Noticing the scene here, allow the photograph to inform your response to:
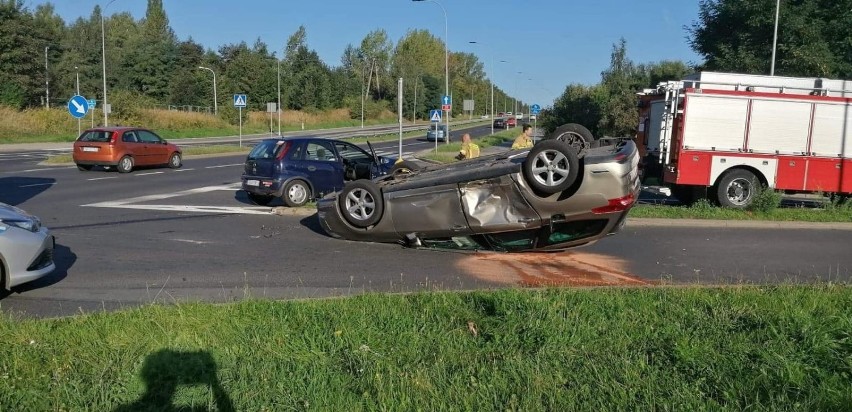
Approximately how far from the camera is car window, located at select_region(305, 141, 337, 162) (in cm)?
1534

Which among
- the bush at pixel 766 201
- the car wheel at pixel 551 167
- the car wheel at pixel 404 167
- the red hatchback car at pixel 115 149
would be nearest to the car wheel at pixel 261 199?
the car wheel at pixel 404 167

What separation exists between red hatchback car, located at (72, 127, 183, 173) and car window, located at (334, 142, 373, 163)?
12.3 meters

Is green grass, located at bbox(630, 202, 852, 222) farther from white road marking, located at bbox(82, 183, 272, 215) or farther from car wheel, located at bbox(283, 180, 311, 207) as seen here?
white road marking, located at bbox(82, 183, 272, 215)

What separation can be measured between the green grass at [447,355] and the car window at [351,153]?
9.57 metres

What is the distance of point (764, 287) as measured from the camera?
7105mm

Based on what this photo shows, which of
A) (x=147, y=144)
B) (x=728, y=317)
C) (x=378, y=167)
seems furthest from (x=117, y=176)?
(x=728, y=317)

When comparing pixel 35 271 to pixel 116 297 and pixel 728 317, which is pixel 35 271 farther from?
pixel 728 317

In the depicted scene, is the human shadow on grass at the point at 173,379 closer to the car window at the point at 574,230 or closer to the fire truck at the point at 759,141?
the car window at the point at 574,230

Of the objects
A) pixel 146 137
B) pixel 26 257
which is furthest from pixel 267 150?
pixel 146 137

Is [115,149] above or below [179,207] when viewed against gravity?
above

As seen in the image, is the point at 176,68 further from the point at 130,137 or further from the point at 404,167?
the point at 404,167

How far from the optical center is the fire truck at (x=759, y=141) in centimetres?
1564

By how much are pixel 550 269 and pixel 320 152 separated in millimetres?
7737

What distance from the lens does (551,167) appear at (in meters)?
8.86
